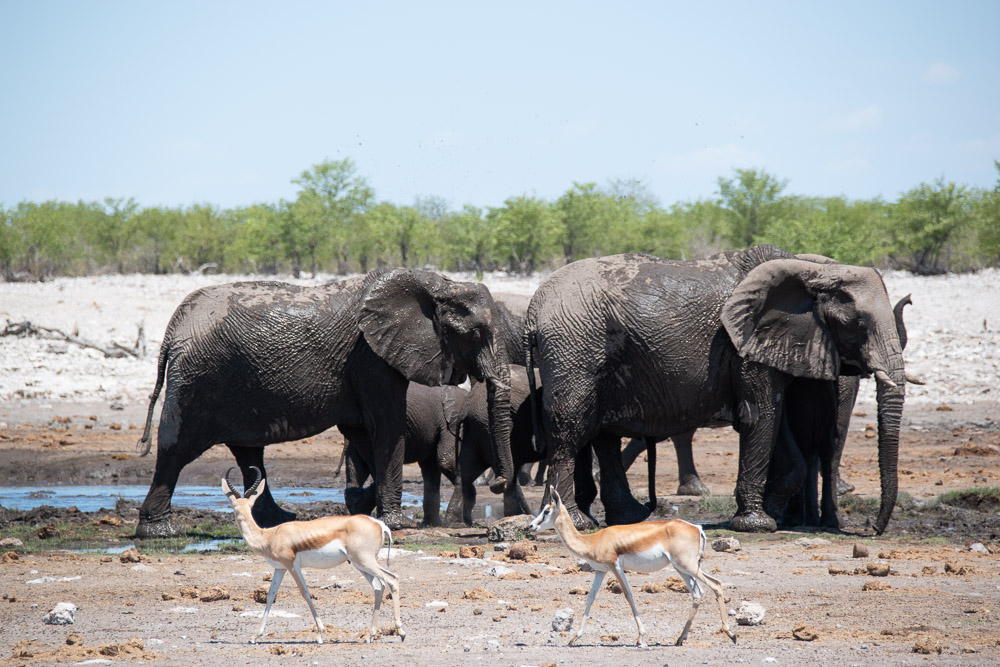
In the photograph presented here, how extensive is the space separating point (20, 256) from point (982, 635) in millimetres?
54654

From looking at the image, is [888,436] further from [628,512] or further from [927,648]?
[927,648]

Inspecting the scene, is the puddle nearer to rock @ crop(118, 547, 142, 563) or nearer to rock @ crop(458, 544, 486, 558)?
rock @ crop(118, 547, 142, 563)

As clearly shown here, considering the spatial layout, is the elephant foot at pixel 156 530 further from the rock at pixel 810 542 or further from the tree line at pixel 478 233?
the tree line at pixel 478 233

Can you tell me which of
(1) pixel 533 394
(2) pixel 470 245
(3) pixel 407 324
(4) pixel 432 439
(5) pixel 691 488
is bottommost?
(5) pixel 691 488

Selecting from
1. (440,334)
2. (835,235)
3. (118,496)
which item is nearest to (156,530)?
(440,334)

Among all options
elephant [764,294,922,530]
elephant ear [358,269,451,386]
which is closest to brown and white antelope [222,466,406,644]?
elephant ear [358,269,451,386]

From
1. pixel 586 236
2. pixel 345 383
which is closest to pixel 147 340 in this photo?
pixel 345 383

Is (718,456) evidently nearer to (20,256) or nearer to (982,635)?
(982,635)

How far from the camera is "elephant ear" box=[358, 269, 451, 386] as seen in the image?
1236 cm

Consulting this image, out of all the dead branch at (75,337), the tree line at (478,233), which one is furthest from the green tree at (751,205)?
the dead branch at (75,337)

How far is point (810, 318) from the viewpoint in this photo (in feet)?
39.4

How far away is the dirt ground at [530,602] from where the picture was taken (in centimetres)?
704

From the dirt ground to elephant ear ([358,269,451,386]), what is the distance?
5.47ft

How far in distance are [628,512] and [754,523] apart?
133 centimetres
